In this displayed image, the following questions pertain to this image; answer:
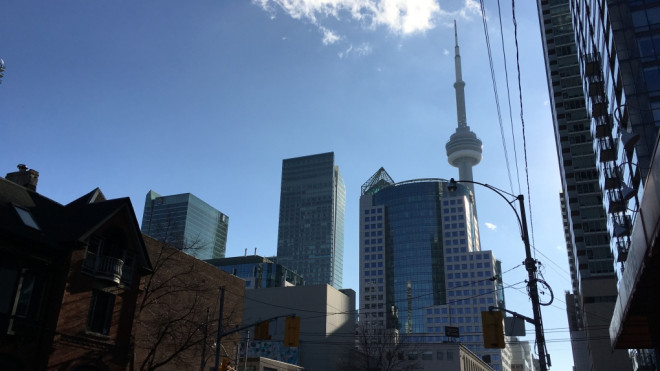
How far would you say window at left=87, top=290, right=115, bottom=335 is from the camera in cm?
2669

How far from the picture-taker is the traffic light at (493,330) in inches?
781

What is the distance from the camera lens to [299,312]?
345 feet

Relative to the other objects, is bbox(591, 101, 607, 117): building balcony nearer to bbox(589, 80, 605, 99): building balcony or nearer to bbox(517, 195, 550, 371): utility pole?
bbox(589, 80, 605, 99): building balcony

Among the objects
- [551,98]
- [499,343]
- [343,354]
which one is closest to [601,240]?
[551,98]

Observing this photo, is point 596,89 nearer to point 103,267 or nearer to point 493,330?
point 493,330

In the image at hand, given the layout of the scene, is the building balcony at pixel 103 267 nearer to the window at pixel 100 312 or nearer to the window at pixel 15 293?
the window at pixel 100 312

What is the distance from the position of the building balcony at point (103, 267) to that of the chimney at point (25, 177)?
743cm

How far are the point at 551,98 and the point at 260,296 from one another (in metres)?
87.6

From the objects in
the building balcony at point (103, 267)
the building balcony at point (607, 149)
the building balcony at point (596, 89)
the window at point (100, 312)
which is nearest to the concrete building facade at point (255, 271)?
the building balcony at point (607, 149)

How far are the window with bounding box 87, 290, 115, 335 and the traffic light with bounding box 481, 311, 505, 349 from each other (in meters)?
18.7

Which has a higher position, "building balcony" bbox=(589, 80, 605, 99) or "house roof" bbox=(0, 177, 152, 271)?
"building balcony" bbox=(589, 80, 605, 99)

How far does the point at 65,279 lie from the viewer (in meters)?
25.1

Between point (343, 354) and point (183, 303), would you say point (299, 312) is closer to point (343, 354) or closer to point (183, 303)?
point (343, 354)

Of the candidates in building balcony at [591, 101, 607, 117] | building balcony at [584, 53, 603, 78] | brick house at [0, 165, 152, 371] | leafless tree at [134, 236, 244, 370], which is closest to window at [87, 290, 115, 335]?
brick house at [0, 165, 152, 371]
